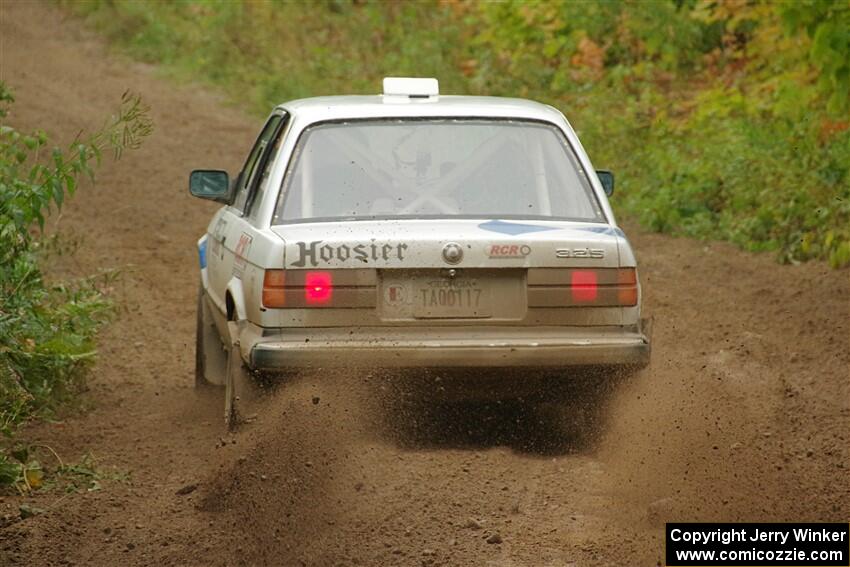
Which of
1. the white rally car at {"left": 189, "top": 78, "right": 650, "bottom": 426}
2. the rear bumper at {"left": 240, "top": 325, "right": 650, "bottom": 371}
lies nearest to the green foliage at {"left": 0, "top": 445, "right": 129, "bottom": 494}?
the white rally car at {"left": 189, "top": 78, "right": 650, "bottom": 426}

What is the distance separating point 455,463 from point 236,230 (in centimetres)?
161

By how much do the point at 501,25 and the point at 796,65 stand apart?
5.56 metres

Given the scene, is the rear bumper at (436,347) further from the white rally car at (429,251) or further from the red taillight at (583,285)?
the red taillight at (583,285)

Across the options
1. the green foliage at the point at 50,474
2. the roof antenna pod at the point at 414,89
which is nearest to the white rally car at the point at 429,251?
the roof antenna pod at the point at 414,89

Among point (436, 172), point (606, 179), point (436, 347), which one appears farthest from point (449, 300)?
point (606, 179)

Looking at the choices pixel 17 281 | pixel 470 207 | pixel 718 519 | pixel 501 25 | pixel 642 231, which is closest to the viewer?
pixel 718 519

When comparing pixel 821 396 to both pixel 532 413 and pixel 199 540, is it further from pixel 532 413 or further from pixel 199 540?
pixel 199 540

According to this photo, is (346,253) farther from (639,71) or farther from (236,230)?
(639,71)

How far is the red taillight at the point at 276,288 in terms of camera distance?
6234 mm

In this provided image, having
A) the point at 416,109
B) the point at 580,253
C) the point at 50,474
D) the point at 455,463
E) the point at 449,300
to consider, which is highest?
the point at 416,109

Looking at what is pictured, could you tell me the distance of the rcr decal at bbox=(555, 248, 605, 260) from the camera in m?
6.35

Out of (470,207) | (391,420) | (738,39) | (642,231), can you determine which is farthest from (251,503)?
(738,39)

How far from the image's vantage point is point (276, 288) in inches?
246

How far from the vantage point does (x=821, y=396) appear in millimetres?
8297
